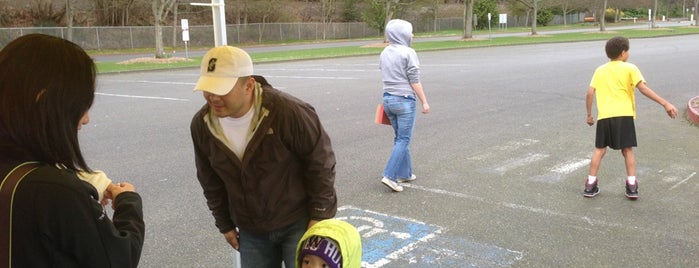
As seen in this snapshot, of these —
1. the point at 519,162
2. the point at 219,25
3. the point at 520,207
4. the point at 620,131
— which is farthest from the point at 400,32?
the point at 219,25

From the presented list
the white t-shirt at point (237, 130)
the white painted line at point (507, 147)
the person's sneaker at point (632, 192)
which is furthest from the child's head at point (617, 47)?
the white t-shirt at point (237, 130)

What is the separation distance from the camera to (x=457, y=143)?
325 inches

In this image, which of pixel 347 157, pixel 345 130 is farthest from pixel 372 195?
pixel 345 130

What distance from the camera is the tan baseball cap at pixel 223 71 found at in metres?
2.37

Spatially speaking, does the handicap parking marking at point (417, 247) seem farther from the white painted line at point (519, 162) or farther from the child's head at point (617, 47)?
the child's head at point (617, 47)

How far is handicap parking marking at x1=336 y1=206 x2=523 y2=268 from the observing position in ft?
14.0

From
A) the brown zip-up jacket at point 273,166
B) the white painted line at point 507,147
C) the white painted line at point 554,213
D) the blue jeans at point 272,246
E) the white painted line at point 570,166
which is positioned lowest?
the white painted line at point 554,213

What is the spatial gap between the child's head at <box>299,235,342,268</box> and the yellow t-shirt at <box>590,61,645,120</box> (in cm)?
429

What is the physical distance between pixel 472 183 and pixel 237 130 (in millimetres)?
4166

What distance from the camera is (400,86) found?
19.6ft

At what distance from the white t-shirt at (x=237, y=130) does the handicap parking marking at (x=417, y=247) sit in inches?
75.5

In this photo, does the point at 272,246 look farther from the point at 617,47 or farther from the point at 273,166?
the point at 617,47

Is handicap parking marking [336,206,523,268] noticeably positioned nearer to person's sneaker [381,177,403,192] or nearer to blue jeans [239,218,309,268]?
person's sneaker [381,177,403,192]

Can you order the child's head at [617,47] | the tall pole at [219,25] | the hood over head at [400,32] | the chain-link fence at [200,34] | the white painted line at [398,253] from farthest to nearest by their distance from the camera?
the chain-link fence at [200,34]
the hood over head at [400,32]
the child's head at [617,47]
the white painted line at [398,253]
the tall pole at [219,25]
